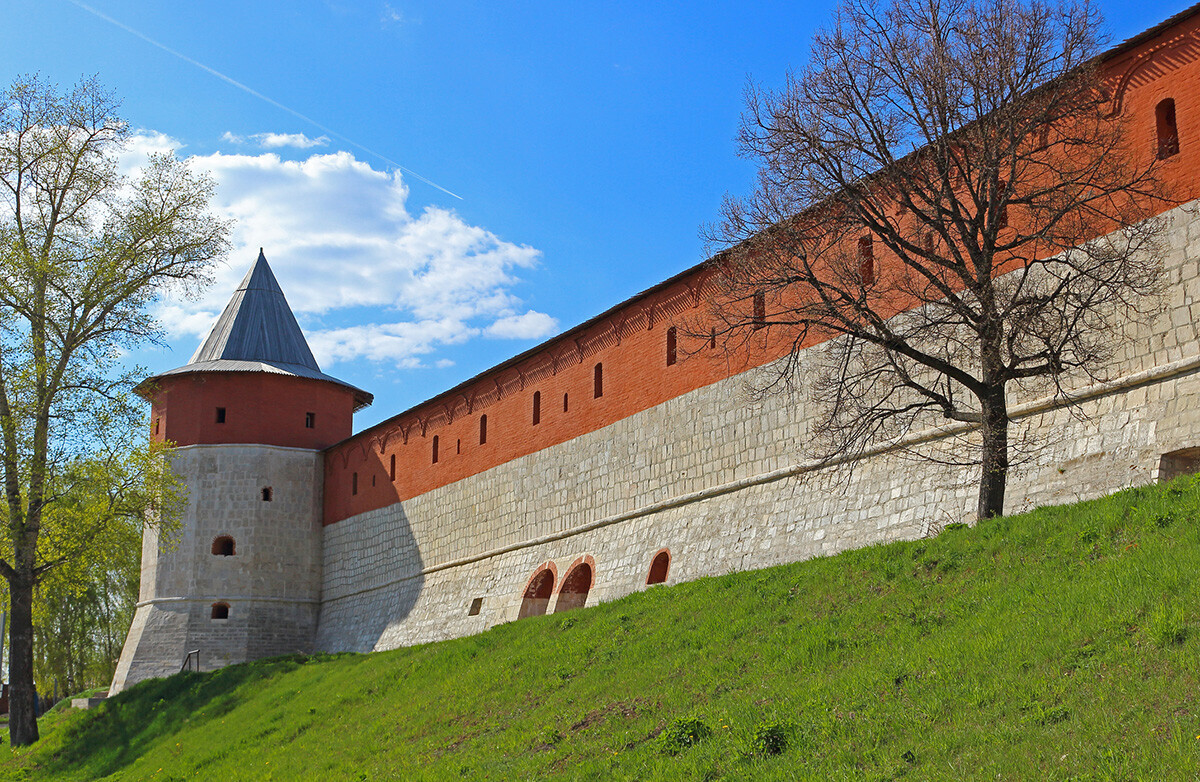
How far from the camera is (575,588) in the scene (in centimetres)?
1878

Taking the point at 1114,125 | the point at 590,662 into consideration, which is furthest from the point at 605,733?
the point at 1114,125

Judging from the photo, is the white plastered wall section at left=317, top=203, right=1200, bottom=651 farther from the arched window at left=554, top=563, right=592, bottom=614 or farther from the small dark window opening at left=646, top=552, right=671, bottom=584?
→ the arched window at left=554, top=563, right=592, bottom=614

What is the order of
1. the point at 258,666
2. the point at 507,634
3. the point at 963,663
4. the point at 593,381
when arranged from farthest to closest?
the point at 258,666
the point at 593,381
the point at 507,634
the point at 963,663

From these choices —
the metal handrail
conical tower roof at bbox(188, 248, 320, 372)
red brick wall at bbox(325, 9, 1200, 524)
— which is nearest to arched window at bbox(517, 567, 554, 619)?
red brick wall at bbox(325, 9, 1200, 524)

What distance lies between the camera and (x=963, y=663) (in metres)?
7.46

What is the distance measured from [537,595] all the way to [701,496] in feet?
15.6

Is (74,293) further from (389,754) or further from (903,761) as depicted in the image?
(903,761)

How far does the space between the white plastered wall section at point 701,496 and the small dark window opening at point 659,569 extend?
0.14m

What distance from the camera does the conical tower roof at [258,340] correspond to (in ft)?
91.7

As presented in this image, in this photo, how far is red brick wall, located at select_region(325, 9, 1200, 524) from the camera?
11062 mm

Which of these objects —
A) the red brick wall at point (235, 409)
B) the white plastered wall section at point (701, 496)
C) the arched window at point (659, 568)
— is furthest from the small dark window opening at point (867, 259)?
the red brick wall at point (235, 409)

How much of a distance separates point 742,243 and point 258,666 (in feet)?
46.6

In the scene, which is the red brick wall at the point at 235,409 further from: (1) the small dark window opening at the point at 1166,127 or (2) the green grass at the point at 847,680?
(1) the small dark window opening at the point at 1166,127

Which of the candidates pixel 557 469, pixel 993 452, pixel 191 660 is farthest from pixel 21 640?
pixel 993 452
